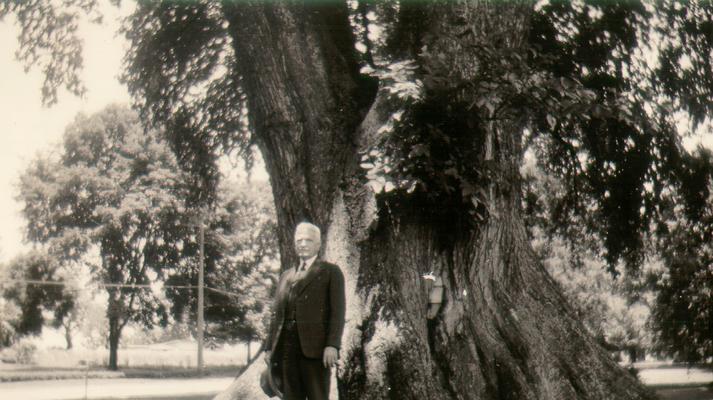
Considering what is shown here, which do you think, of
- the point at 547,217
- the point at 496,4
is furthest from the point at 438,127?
the point at 547,217

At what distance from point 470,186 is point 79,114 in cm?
3671

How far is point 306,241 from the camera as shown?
225 inches

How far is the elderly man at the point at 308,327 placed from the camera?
5.65 meters

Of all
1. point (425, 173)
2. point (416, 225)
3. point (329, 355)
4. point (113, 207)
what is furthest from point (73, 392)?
point (329, 355)

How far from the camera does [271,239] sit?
44562 millimetres

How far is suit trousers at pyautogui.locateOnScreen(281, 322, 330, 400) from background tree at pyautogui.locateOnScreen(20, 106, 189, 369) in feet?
109

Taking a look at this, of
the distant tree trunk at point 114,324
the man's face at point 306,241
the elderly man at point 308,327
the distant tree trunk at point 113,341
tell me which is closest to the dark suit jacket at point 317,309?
the elderly man at point 308,327

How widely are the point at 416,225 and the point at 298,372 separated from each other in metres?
1.92

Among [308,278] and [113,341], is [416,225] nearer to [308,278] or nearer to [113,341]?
[308,278]

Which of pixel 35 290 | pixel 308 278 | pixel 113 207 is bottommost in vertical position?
pixel 308 278

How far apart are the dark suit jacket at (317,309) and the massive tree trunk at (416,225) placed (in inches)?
34.4

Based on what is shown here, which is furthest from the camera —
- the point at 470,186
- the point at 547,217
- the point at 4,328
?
the point at 4,328

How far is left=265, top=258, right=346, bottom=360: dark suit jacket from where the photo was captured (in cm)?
565

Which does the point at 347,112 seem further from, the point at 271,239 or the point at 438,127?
the point at 271,239
